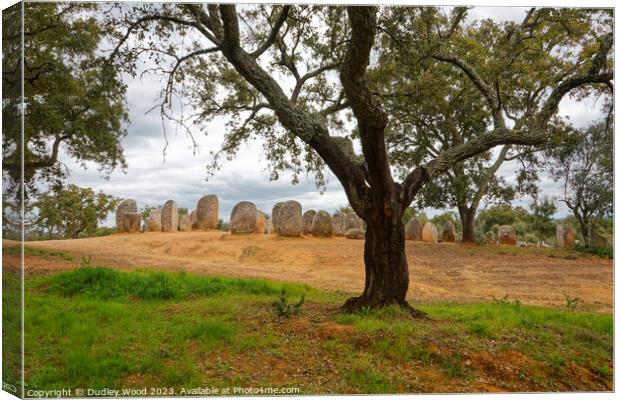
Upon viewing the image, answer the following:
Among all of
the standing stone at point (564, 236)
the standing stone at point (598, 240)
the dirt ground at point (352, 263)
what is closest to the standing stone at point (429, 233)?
the dirt ground at point (352, 263)

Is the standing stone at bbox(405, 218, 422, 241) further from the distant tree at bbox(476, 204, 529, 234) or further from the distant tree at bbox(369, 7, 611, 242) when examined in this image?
the distant tree at bbox(476, 204, 529, 234)

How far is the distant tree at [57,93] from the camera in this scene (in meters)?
4.33

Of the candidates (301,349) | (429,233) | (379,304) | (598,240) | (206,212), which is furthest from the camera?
(429,233)

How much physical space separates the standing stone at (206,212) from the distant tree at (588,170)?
12593mm

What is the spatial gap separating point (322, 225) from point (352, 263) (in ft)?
14.1

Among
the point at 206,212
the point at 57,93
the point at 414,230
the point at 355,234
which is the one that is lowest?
the point at 355,234

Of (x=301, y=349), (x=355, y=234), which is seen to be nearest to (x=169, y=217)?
(x=355, y=234)

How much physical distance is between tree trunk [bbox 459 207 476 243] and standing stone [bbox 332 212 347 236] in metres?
4.70

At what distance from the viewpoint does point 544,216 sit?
57.3ft

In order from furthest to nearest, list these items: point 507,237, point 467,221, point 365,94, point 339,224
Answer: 1. point 507,237
2. point 339,224
3. point 467,221
4. point 365,94

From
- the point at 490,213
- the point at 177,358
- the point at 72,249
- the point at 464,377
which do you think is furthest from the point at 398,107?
the point at 490,213

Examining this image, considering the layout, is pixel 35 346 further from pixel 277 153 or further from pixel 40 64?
pixel 277 153

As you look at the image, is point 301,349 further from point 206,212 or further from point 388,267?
point 206,212

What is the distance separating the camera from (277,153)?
31.9ft
